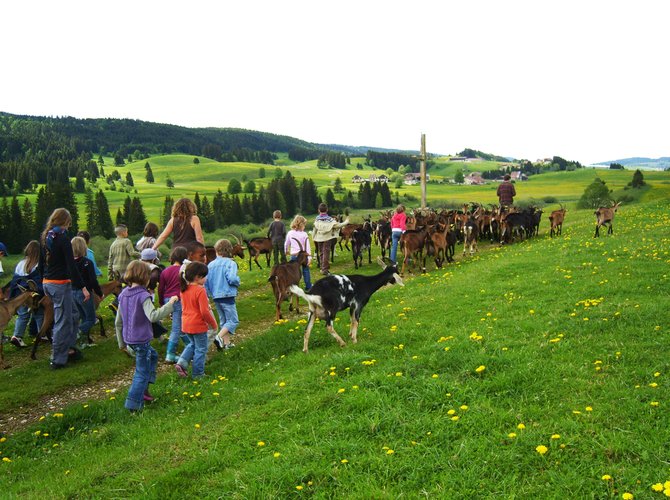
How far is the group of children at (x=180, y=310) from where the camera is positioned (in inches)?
278

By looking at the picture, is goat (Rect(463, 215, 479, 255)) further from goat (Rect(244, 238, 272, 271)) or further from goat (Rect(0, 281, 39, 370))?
goat (Rect(0, 281, 39, 370))

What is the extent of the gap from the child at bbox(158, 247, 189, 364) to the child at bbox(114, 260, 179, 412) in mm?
1703

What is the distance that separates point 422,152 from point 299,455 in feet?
82.8

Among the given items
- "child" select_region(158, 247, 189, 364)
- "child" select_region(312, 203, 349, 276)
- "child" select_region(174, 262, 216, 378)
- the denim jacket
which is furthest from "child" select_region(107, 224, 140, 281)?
"child" select_region(312, 203, 349, 276)

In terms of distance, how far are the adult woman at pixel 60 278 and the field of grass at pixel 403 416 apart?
554mm

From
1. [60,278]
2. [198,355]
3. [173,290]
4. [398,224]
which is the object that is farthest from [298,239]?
[60,278]

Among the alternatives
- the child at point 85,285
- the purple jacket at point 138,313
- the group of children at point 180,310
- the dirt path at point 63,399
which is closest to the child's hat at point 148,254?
the group of children at point 180,310

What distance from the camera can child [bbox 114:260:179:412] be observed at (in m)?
7.03

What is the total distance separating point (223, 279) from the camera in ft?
30.8

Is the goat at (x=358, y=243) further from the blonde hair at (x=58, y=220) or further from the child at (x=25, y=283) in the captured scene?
the blonde hair at (x=58, y=220)

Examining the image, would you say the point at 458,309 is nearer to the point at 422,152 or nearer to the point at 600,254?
the point at 600,254

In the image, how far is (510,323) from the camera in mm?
8656

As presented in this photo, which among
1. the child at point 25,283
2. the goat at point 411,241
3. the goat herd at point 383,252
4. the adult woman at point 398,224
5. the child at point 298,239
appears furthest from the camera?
the adult woman at point 398,224

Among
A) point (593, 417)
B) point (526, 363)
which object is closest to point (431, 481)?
point (593, 417)
